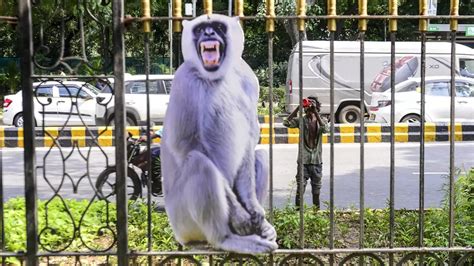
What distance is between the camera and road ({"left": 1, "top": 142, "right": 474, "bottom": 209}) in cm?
802

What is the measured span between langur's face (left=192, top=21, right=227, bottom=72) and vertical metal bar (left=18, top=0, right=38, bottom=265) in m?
0.85

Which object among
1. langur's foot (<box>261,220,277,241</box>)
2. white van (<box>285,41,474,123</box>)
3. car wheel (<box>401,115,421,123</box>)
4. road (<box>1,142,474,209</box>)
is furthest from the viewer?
car wheel (<box>401,115,421,123</box>)

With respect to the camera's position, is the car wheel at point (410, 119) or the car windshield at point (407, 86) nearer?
the car windshield at point (407, 86)

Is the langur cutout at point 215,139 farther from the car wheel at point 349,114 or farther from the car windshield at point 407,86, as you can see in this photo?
the car wheel at point 349,114

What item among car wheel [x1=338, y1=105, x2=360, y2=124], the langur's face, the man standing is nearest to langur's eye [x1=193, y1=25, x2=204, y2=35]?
the langur's face

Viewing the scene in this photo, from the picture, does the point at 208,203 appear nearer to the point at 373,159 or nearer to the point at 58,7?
the point at 58,7

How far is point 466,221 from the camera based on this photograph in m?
4.48

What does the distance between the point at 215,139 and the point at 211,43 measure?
48cm

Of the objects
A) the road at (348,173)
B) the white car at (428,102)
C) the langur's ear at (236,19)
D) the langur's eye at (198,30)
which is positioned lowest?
the road at (348,173)

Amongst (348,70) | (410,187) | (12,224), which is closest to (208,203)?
(12,224)

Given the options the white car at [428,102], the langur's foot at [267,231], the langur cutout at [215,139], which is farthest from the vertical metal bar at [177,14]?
the white car at [428,102]

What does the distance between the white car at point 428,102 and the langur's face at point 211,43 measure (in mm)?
9749

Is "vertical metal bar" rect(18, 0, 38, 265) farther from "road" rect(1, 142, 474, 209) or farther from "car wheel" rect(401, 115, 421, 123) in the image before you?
"car wheel" rect(401, 115, 421, 123)

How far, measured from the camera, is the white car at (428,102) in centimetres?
1217
